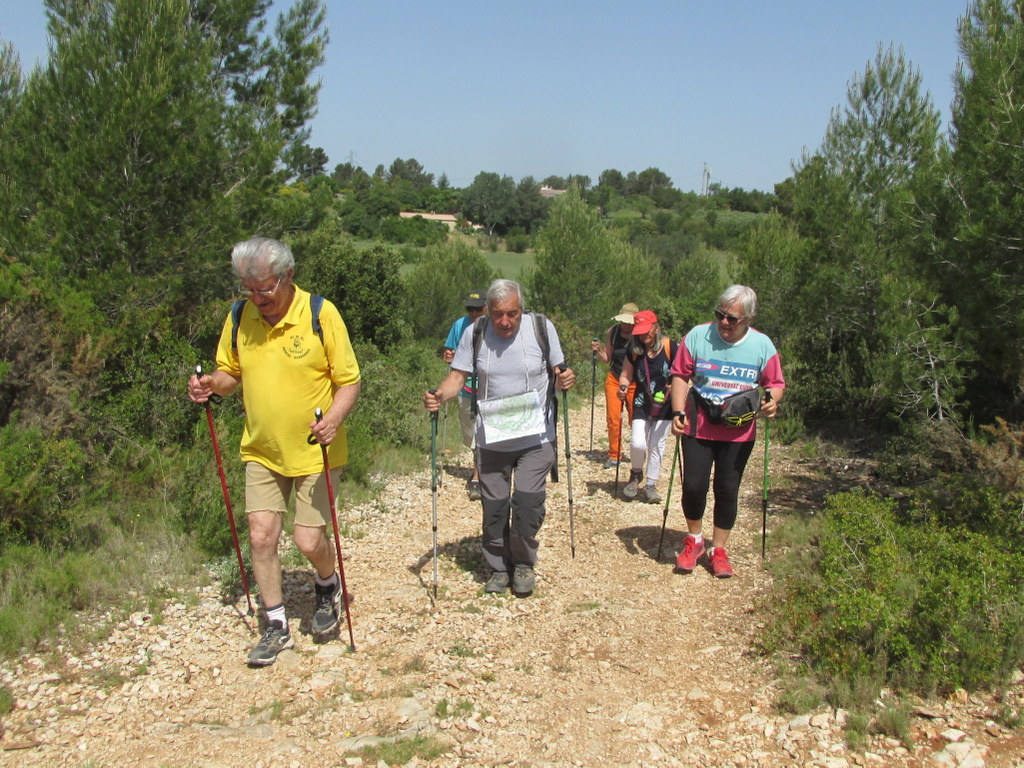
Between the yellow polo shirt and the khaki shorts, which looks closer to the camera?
the yellow polo shirt

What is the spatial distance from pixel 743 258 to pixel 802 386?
6.21m

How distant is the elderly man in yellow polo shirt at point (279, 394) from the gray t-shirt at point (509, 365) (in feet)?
3.47

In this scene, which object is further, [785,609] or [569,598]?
[569,598]

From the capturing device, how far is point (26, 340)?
6.06m

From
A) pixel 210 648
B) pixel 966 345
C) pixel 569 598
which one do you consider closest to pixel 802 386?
pixel 966 345

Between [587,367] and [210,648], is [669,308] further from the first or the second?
[210,648]

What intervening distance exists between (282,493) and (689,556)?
2949 mm

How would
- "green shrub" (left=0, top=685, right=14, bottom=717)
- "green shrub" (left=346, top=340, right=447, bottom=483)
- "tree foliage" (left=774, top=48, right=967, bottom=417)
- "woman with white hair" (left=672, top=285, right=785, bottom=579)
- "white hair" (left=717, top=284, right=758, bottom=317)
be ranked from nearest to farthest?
"green shrub" (left=0, top=685, right=14, bottom=717), "white hair" (left=717, top=284, right=758, bottom=317), "woman with white hair" (left=672, top=285, right=785, bottom=579), "green shrub" (left=346, top=340, right=447, bottom=483), "tree foliage" (left=774, top=48, right=967, bottom=417)

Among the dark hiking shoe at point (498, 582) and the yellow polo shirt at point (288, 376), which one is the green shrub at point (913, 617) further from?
the yellow polo shirt at point (288, 376)

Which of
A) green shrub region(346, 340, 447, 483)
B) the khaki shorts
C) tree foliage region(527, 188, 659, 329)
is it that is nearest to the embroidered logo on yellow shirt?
the khaki shorts

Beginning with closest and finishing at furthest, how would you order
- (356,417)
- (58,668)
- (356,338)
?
(58,668), (356,417), (356,338)

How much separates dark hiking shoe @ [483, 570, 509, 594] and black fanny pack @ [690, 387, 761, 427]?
67.4 inches

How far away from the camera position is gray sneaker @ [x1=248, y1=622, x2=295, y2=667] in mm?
4512

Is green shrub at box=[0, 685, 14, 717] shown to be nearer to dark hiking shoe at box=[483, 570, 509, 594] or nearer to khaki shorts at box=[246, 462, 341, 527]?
khaki shorts at box=[246, 462, 341, 527]
